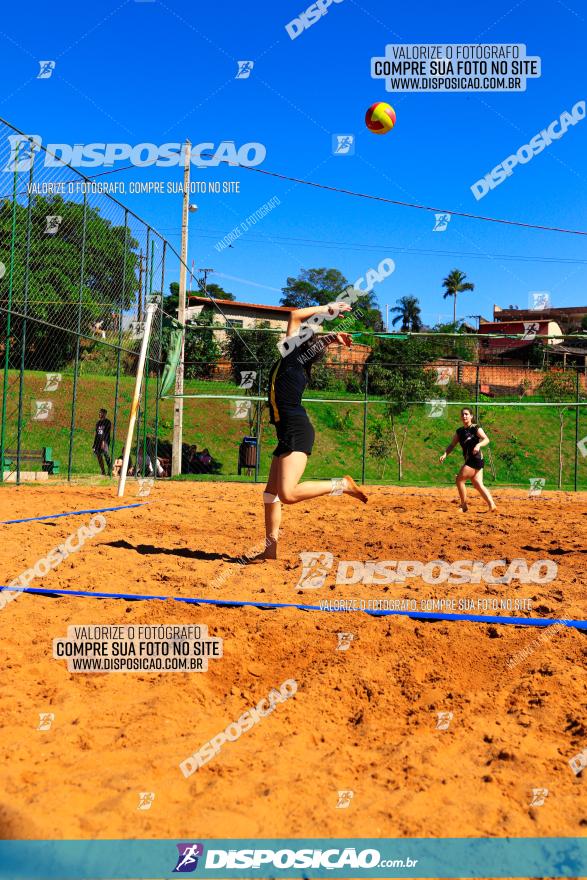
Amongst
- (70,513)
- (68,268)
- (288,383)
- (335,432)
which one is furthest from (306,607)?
(335,432)

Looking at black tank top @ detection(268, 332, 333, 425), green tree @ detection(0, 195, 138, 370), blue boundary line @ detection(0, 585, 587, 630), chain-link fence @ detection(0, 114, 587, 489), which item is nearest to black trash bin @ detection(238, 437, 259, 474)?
chain-link fence @ detection(0, 114, 587, 489)

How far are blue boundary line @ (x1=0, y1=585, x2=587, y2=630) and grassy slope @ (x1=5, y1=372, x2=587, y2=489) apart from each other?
66.2ft

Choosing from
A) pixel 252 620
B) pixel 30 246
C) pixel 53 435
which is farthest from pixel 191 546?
pixel 53 435

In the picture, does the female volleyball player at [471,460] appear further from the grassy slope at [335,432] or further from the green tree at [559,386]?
the green tree at [559,386]

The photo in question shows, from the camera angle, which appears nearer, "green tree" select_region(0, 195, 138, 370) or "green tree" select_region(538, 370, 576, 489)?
"green tree" select_region(0, 195, 138, 370)

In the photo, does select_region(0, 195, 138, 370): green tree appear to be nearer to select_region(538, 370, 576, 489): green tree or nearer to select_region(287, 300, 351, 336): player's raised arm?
select_region(287, 300, 351, 336): player's raised arm

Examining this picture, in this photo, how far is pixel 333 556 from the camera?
6227 mm

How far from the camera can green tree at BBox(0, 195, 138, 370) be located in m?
12.6

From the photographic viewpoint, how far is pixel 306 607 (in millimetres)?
4332

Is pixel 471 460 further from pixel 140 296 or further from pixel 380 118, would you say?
pixel 140 296

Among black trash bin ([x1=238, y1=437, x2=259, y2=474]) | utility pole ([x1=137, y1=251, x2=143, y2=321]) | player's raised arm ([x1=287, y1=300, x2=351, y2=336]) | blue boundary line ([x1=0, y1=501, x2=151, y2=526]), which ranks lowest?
blue boundary line ([x1=0, y1=501, x2=151, y2=526])

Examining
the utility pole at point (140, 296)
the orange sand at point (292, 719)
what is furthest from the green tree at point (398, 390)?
the orange sand at point (292, 719)

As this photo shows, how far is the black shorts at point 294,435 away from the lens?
5.85 meters

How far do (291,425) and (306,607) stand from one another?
194 centimetres
